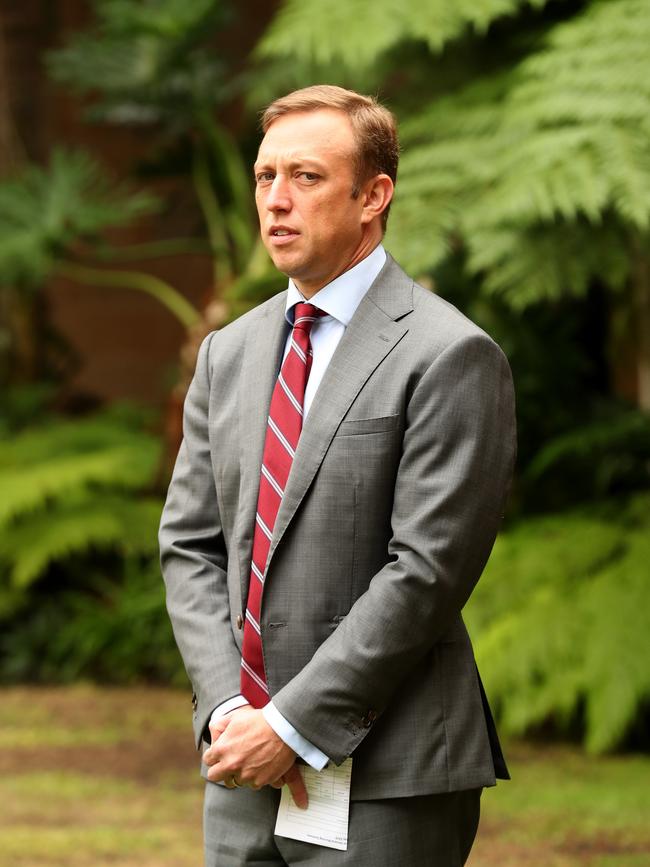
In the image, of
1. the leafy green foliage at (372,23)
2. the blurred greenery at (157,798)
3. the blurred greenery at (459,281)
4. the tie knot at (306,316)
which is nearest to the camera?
the tie knot at (306,316)

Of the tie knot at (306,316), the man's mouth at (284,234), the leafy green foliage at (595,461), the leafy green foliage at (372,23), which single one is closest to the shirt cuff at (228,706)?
the tie knot at (306,316)

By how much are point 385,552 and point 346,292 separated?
0.46 meters

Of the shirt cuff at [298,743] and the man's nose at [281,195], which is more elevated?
the man's nose at [281,195]

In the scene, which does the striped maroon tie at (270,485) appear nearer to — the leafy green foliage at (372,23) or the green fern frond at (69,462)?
the leafy green foliage at (372,23)

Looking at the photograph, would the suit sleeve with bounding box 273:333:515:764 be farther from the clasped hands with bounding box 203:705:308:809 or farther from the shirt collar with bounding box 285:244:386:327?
the shirt collar with bounding box 285:244:386:327

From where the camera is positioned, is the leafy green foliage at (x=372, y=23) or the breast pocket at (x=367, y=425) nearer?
the breast pocket at (x=367, y=425)

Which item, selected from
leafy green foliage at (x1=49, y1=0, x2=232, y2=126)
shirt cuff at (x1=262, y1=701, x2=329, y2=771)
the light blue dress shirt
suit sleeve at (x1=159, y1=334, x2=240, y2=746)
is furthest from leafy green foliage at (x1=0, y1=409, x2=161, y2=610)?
shirt cuff at (x1=262, y1=701, x2=329, y2=771)

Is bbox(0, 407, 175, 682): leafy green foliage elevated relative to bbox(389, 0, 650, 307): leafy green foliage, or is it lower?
lower

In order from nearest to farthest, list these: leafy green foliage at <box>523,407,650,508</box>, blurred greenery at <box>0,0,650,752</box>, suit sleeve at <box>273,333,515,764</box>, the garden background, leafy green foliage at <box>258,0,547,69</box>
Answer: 1. suit sleeve at <box>273,333,515,764</box>
2. the garden background
3. blurred greenery at <box>0,0,650,752</box>
4. leafy green foliage at <box>258,0,547,69</box>
5. leafy green foliage at <box>523,407,650,508</box>

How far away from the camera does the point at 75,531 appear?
6.96 m

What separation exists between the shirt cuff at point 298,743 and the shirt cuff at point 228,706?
0.11 meters

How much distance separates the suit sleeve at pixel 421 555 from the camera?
2049 millimetres

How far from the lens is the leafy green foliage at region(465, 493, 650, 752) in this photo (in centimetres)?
513

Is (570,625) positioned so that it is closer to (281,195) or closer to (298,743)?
(298,743)
